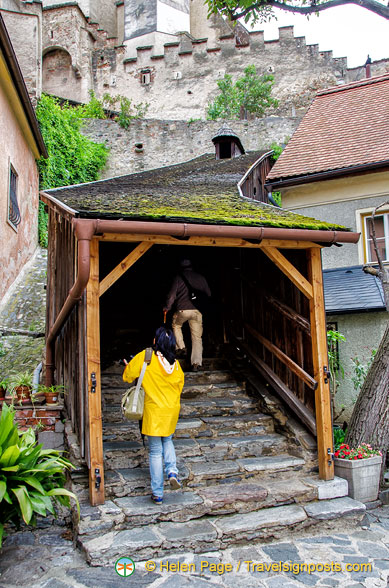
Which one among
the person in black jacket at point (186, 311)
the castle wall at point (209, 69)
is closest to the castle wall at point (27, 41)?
the person in black jacket at point (186, 311)

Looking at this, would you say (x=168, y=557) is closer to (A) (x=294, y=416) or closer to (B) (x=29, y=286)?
(A) (x=294, y=416)

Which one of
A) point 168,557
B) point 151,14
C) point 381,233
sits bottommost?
→ point 168,557

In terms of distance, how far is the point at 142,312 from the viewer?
9883mm

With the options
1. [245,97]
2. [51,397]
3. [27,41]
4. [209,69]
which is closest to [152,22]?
[209,69]

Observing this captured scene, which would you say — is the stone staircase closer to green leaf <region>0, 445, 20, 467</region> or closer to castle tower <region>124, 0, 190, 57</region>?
green leaf <region>0, 445, 20, 467</region>

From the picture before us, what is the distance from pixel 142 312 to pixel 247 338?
2.83m

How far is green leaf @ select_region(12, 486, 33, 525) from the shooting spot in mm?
3832

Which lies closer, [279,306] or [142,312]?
[279,306]

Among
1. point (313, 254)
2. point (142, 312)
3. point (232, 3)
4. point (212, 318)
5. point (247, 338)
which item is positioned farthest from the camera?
point (142, 312)

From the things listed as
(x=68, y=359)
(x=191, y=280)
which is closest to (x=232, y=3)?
(x=191, y=280)

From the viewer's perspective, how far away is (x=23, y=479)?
415 centimetres

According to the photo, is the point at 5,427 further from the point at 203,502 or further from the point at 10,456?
the point at 203,502

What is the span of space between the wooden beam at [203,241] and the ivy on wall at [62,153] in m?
8.99

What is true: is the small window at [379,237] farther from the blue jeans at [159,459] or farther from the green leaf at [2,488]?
the green leaf at [2,488]
